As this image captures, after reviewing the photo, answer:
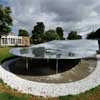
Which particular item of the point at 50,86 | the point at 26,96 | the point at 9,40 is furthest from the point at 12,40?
the point at 26,96

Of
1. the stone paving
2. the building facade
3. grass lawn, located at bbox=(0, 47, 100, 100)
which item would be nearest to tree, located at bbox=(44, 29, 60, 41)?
the building facade

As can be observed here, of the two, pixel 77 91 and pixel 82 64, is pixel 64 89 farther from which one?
pixel 82 64

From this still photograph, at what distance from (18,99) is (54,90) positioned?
5.87ft

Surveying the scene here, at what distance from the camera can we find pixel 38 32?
112ft

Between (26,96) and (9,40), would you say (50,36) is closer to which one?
(9,40)

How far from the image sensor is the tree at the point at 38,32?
33.3 metres

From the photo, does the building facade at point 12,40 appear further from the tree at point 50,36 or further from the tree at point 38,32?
the tree at point 50,36

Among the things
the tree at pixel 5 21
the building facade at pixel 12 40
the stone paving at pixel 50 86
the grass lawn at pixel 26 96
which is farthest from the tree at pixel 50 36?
the grass lawn at pixel 26 96

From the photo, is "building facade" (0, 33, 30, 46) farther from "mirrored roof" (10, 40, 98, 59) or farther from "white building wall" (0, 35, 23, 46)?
"mirrored roof" (10, 40, 98, 59)

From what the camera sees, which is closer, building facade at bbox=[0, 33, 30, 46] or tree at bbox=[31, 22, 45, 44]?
building facade at bbox=[0, 33, 30, 46]

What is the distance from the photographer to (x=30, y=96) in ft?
16.6

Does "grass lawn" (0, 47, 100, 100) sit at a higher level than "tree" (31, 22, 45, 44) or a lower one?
lower

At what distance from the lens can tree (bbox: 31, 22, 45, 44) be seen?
33.3m

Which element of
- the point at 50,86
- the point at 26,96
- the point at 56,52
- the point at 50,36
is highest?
the point at 50,36
